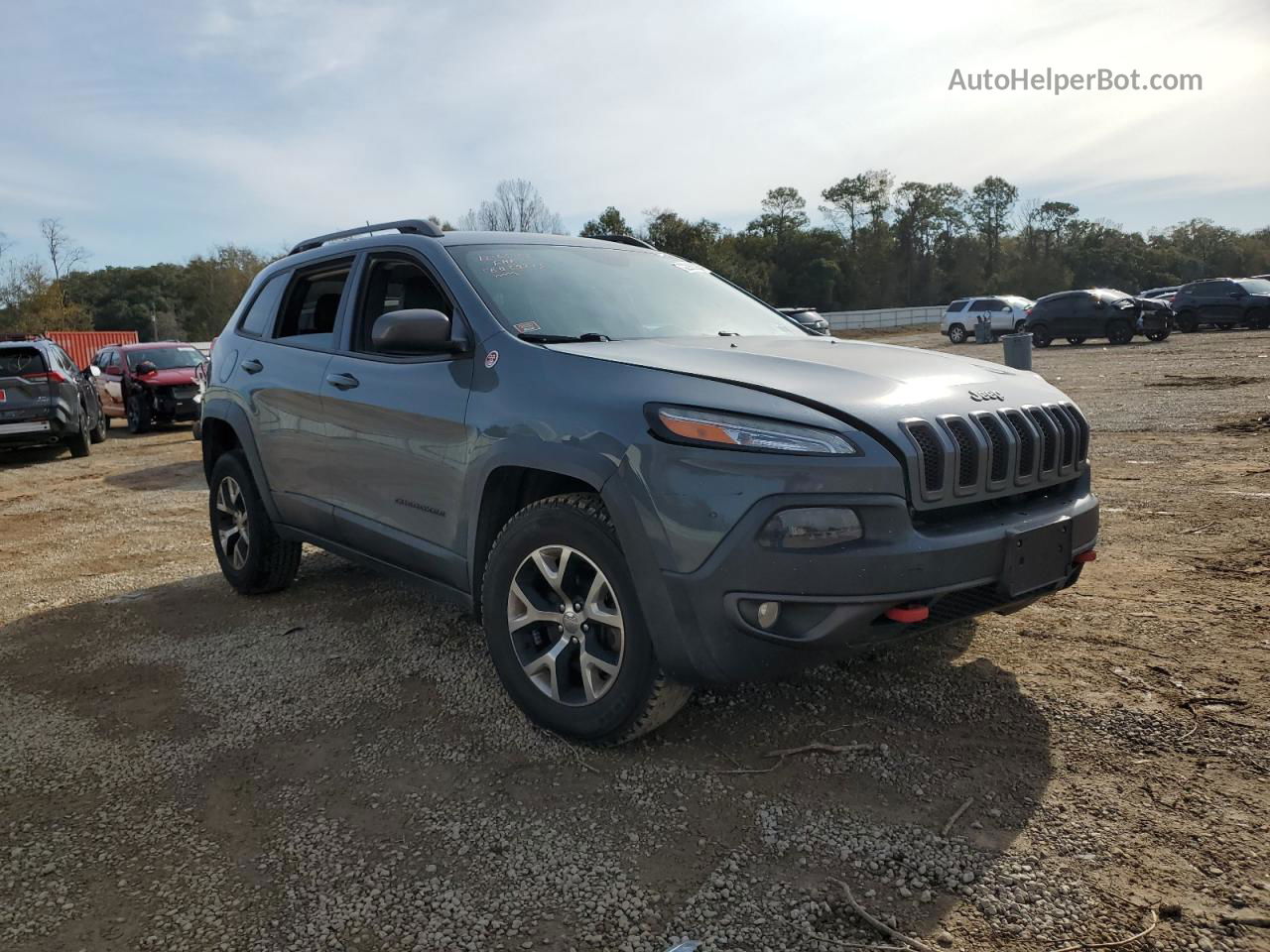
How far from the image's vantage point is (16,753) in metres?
3.38

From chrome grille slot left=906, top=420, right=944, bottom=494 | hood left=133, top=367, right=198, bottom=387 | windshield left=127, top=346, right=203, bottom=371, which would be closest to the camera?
chrome grille slot left=906, top=420, right=944, bottom=494

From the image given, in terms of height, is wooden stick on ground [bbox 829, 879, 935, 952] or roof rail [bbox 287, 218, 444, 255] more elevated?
roof rail [bbox 287, 218, 444, 255]

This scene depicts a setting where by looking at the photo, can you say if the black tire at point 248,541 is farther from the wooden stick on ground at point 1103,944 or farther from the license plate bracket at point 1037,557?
the wooden stick on ground at point 1103,944

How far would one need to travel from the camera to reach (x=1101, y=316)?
24734 millimetres

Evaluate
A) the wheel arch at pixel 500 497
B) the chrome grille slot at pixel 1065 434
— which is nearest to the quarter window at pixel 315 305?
the wheel arch at pixel 500 497

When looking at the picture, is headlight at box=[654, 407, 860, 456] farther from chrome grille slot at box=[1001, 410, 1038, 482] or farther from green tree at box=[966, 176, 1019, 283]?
green tree at box=[966, 176, 1019, 283]

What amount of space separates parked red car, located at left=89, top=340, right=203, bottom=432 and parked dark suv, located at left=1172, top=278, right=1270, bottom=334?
25.1 m

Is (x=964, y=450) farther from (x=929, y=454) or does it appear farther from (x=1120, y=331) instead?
(x=1120, y=331)

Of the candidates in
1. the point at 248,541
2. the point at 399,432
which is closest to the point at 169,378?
the point at 248,541

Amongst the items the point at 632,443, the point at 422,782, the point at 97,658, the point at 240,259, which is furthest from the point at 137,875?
the point at 240,259

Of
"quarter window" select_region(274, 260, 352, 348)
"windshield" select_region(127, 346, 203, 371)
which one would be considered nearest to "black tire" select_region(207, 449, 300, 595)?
"quarter window" select_region(274, 260, 352, 348)

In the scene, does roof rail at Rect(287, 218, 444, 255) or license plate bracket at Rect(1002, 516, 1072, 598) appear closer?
A: license plate bracket at Rect(1002, 516, 1072, 598)

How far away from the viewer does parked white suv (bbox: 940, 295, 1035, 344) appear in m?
31.9

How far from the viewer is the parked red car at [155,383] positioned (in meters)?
16.3
